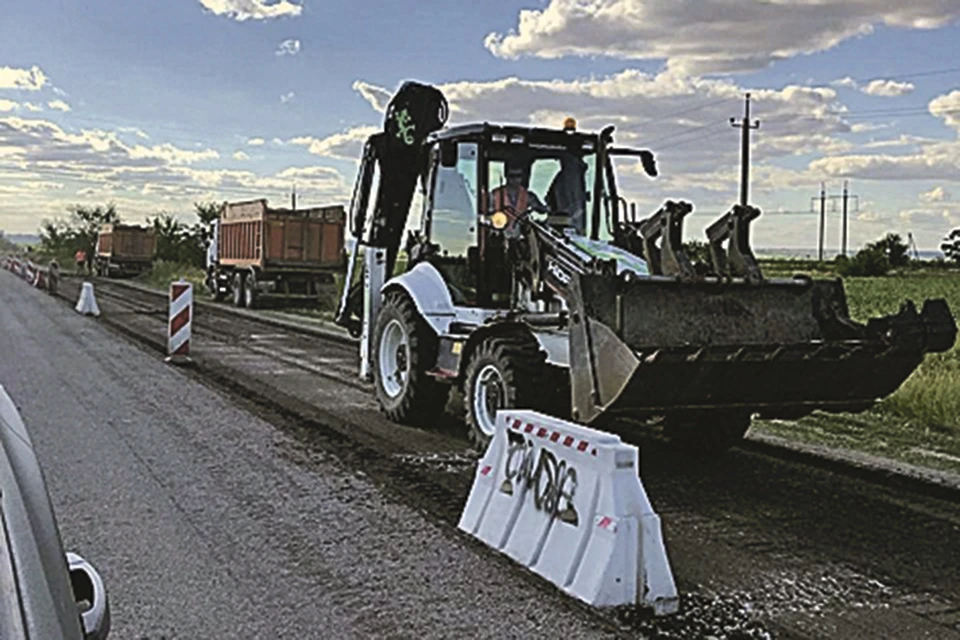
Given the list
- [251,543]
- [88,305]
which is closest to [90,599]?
[251,543]

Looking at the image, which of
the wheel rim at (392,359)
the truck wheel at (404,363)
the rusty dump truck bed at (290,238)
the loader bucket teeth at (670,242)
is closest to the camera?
the loader bucket teeth at (670,242)

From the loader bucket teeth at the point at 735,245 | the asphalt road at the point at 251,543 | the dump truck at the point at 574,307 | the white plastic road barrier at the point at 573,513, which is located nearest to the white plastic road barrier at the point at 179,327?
the asphalt road at the point at 251,543

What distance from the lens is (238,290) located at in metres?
31.0

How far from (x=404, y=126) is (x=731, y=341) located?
16.0 feet

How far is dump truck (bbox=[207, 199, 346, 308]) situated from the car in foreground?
27185 mm

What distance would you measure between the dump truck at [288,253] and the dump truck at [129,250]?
25.3 m

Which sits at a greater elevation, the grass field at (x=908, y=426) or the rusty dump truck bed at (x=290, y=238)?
the rusty dump truck bed at (x=290, y=238)

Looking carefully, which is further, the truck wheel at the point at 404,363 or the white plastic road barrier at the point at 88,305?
the white plastic road barrier at the point at 88,305

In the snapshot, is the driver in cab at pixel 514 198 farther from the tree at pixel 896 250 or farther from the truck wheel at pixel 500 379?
the tree at pixel 896 250

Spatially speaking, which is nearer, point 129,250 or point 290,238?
point 290,238

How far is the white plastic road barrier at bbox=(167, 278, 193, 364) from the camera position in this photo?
1523 centimetres

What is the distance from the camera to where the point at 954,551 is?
20.2ft

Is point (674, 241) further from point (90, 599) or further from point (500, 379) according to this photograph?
point (90, 599)

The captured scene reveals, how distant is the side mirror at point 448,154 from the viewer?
9523 millimetres
